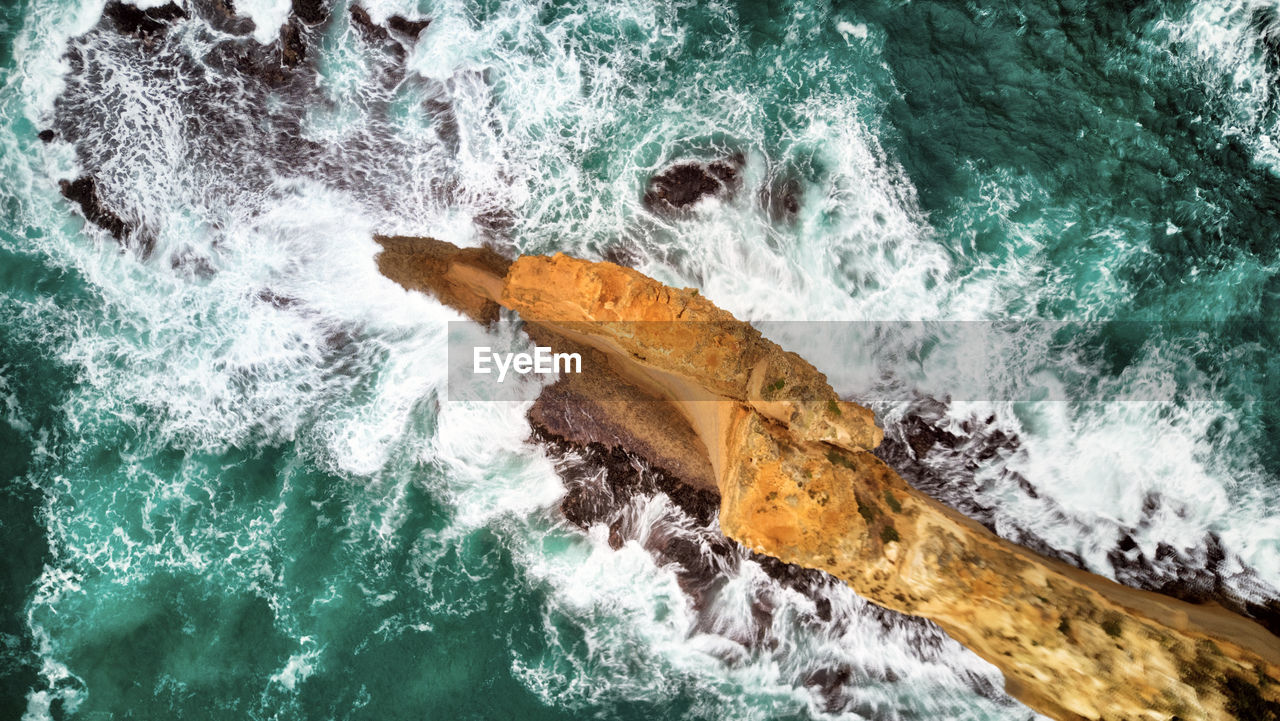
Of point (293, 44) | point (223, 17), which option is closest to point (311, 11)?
point (293, 44)

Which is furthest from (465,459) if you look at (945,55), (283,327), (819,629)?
(945,55)

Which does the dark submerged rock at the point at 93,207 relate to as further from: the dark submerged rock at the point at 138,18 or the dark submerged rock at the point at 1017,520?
the dark submerged rock at the point at 1017,520

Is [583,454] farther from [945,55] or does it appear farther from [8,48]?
[8,48]

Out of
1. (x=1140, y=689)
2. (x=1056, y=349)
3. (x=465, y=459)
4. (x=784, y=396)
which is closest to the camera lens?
(x=1140, y=689)

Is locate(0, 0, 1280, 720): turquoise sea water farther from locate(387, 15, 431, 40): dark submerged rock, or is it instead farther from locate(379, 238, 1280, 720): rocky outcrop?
locate(379, 238, 1280, 720): rocky outcrop

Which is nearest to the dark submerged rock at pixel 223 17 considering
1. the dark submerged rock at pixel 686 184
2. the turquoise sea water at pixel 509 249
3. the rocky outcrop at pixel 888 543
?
the turquoise sea water at pixel 509 249

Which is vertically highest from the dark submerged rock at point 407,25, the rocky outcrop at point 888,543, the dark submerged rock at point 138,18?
the dark submerged rock at point 407,25
